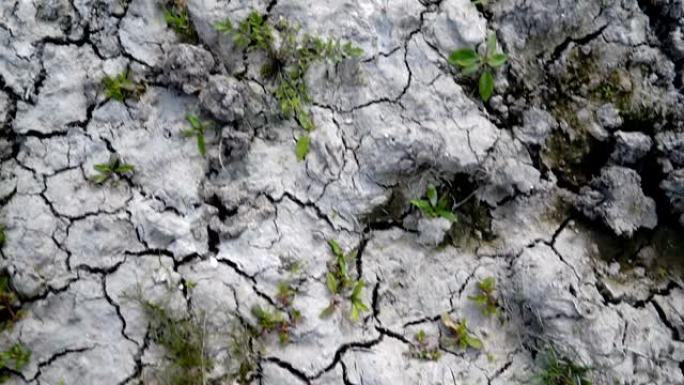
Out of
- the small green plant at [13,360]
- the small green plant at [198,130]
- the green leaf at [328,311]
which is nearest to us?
the small green plant at [13,360]

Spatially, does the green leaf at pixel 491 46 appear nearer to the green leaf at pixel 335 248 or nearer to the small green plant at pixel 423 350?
the green leaf at pixel 335 248

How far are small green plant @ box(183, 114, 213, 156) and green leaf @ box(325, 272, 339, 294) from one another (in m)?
0.77

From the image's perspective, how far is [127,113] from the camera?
2.91m

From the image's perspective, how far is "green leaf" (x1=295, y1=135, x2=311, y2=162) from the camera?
2891 millimetres

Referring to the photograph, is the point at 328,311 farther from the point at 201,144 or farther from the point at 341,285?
the point at 201,144

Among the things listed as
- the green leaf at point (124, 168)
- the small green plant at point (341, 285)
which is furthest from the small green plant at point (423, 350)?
the green leaf at point (124, 168)

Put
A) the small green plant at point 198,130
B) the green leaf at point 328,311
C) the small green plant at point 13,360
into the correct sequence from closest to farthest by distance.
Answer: the small green plant at point 13,360, the green leaf at point 328,311, the small green plant at point 198,130

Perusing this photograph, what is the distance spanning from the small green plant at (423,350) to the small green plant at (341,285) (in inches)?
10.0

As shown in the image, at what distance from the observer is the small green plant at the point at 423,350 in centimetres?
278

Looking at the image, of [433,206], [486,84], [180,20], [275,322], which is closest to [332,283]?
[275,322]

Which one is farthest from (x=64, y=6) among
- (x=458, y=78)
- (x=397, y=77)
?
(x=458, y=78)

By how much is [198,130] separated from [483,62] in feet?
4.33

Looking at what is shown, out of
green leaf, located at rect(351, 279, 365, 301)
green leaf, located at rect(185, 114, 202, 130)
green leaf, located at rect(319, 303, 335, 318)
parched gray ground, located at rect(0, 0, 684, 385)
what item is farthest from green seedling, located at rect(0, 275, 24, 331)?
green leaf, located at rect(351, 279, 365, 301)

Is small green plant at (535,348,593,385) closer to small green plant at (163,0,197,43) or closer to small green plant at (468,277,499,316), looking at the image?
small green plant at (468,277,499,316)
